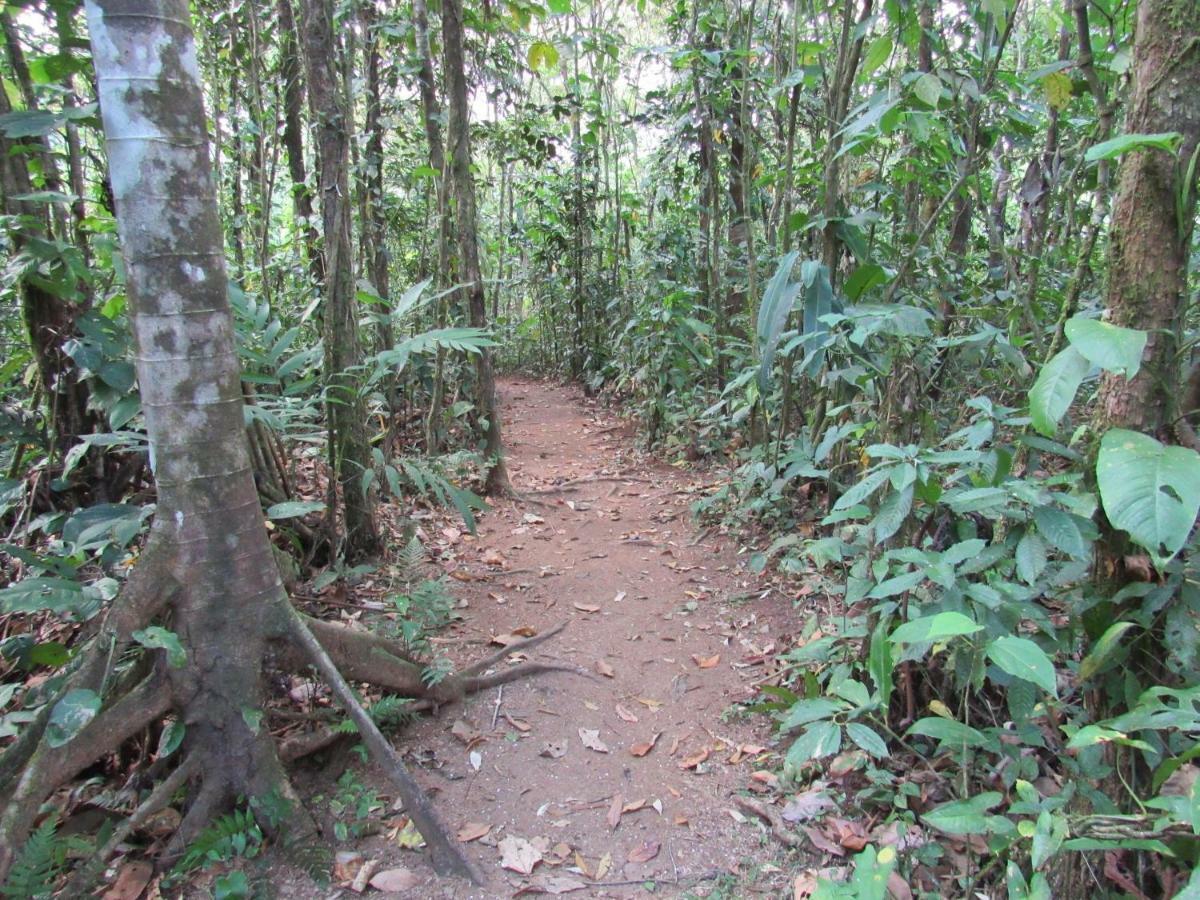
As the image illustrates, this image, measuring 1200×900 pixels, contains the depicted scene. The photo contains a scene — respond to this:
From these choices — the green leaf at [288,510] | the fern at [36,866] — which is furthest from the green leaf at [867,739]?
the green leaf at [288,510]

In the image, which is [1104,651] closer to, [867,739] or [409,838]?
[867,739]

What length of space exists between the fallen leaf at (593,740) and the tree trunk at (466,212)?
2.94 m

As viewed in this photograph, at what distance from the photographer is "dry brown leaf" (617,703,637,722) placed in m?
3.03

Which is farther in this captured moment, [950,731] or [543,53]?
[543,53]

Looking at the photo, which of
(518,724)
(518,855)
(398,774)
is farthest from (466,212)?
(518,855)

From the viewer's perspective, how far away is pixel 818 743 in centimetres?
200

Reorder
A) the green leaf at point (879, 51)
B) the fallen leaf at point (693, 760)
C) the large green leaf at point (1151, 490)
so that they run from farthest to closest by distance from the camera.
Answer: the green leaf at point (879, 51), the fallen leaf at point (693, 760), the large green leaf at point (1151, 490)

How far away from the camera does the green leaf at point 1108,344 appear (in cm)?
145

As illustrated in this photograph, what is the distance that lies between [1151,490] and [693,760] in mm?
1909

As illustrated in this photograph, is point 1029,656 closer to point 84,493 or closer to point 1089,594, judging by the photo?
point 1089,594

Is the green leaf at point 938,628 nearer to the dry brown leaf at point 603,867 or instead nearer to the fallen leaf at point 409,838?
the dry brown leaf at point 603,867

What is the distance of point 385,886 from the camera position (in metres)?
2.12

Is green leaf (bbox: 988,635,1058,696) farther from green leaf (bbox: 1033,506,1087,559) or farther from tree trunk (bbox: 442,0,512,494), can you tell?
tree trunk (bbox: 442,0,512,494)

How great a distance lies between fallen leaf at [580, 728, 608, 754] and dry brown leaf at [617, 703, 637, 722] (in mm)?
148
